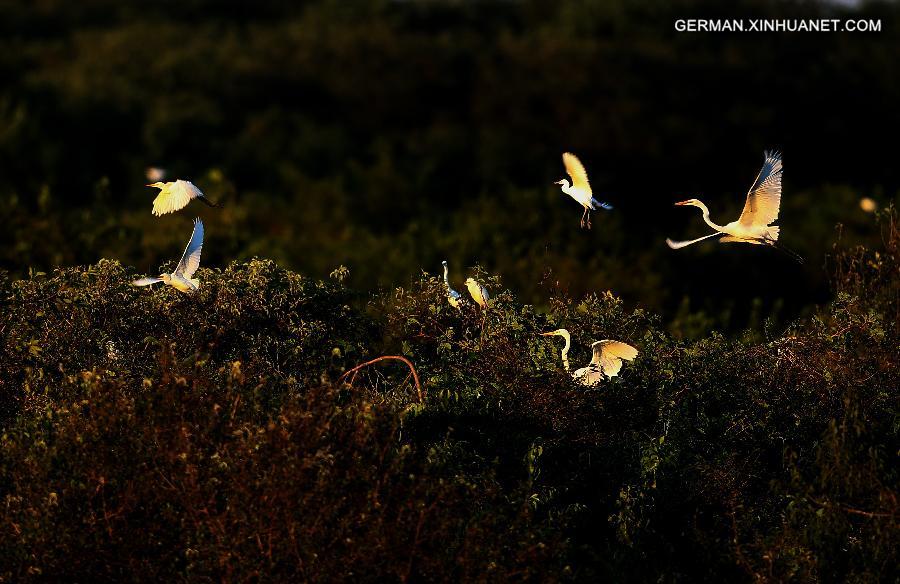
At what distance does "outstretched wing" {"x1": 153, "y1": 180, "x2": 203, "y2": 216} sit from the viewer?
10336 mm

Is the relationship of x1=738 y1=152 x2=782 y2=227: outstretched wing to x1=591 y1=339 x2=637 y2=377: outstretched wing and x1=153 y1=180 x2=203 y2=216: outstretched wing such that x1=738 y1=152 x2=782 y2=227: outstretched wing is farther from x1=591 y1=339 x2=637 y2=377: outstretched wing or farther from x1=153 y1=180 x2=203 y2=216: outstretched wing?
x1=153 y1=180 x2=203 y2=216: outstretched wing

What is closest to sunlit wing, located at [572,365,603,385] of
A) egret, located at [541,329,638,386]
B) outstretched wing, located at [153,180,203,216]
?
egret, located at [541,329,638,386]

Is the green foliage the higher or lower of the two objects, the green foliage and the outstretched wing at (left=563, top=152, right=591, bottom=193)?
the lower

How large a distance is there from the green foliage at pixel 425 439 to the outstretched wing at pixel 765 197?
30.8 inches

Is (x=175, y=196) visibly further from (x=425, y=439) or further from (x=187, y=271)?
(x=425, y=439)

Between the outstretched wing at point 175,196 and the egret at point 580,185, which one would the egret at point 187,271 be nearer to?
the outstretched wing at point 175,196

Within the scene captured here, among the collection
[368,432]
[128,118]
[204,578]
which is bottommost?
[128,118]

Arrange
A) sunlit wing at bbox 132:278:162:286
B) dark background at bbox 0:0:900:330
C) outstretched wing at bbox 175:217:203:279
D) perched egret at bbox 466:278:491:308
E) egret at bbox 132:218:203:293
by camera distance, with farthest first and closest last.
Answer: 1. dark background at bbox 0:0:900:330
2. perched egret at bbox 466:278:491:308
3. outstretched wing at bbox 175:217:203:279
4. egret at bbox 132:218:203:293
5. sunlit wing at bbox 132:278:162:286

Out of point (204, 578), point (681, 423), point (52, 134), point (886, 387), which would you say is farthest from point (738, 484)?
point (52, 134)

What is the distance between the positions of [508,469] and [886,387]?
2503 millimetres

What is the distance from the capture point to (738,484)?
9516 mm

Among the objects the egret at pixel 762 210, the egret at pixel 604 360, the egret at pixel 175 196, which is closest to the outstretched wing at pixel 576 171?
the egret at pixel 762 210

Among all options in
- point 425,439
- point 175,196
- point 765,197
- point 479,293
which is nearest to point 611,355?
point 479,293

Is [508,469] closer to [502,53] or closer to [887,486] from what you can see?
[887,486]
